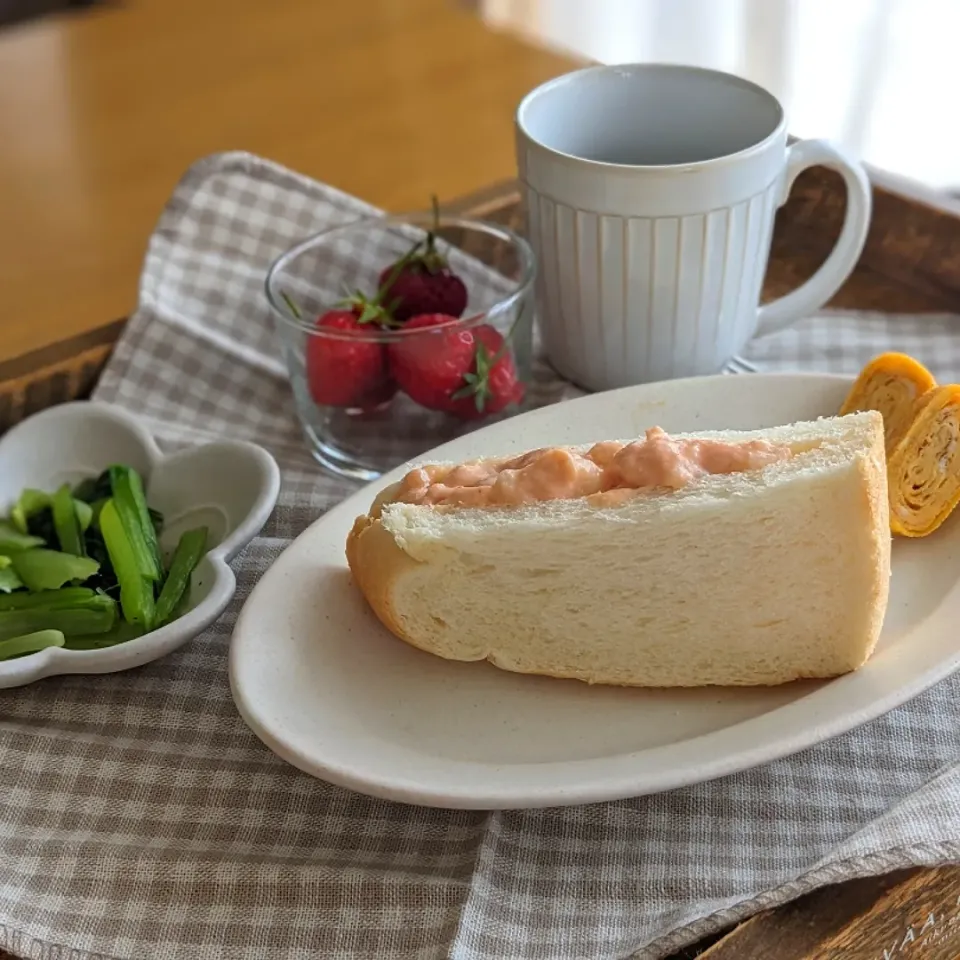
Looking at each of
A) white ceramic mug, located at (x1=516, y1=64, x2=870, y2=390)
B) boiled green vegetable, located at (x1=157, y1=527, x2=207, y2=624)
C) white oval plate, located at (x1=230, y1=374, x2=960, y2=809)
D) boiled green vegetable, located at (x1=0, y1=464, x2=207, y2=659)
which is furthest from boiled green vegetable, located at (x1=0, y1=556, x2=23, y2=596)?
white ceramic mug, located at (x1=516, y1=64, x2=870, y2=390)

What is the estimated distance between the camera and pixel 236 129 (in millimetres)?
1680

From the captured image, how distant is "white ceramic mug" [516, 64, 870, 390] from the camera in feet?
3.19

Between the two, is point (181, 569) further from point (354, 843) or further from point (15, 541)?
point (354, 843)

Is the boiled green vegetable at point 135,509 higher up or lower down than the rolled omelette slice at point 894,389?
lower down

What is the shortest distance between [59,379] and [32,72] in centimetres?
95

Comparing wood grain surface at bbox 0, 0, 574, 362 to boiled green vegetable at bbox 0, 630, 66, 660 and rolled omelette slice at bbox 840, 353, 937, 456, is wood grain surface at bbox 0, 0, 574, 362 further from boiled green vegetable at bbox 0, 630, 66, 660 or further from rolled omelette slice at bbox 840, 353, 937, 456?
rolled omelette slice at bbox 840, 353, 937, 456

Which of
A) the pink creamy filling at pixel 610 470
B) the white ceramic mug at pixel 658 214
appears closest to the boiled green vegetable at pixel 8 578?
the pink creamy filling at pixel 610 470

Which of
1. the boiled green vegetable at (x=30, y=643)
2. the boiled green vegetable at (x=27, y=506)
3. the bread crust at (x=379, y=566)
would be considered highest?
the bread crust at (x=379, y=566)

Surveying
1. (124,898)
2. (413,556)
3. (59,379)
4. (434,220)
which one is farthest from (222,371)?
(124,898)

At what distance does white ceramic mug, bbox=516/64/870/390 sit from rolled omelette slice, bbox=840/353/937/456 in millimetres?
183

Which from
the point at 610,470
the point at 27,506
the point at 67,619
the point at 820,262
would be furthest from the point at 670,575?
the point at 820,262

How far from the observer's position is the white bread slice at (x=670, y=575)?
713 millimetres

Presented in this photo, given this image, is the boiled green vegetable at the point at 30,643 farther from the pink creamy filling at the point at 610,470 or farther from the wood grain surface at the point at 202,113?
the wood grain surface at the point at 202,113

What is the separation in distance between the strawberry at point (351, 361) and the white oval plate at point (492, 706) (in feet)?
0.54
